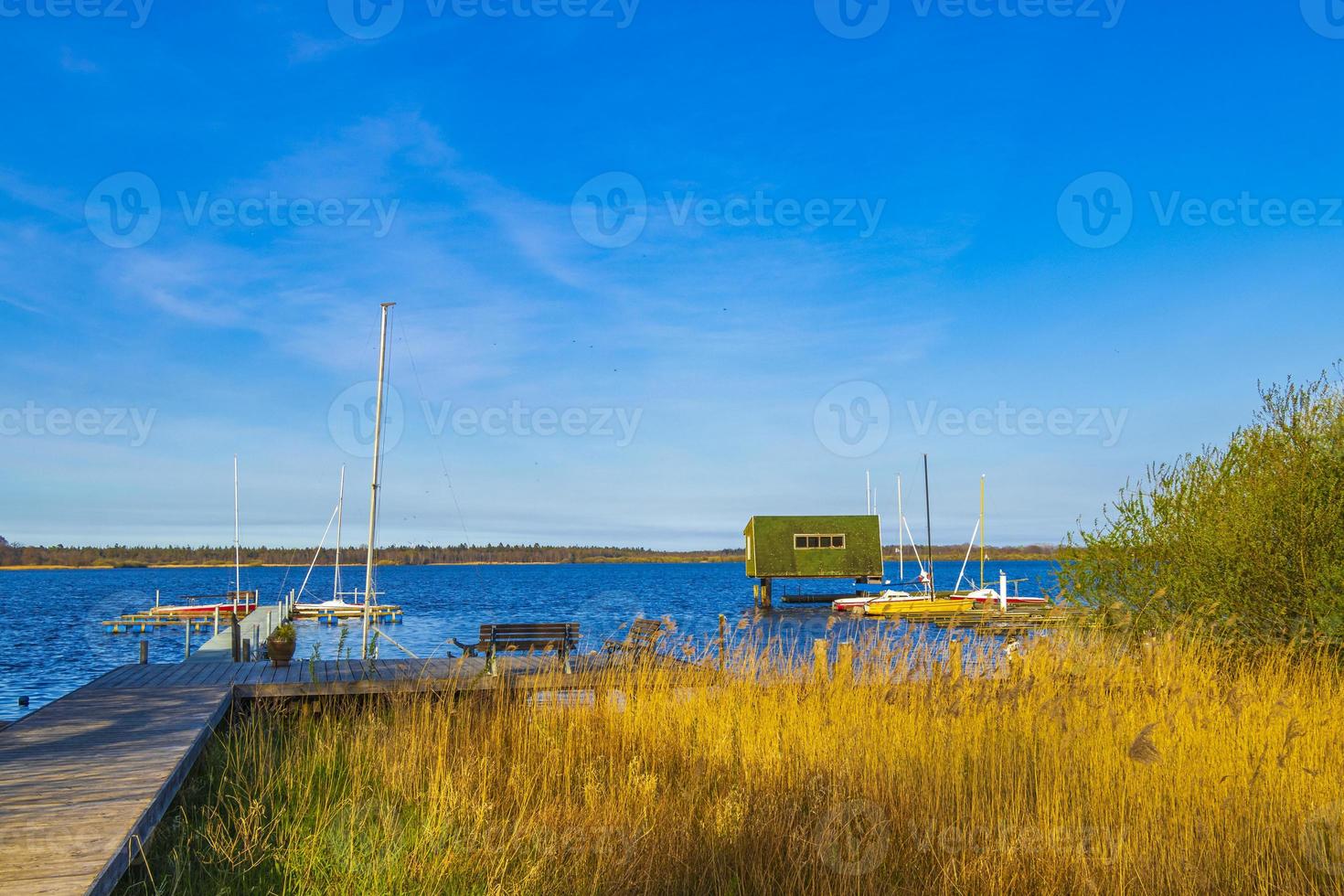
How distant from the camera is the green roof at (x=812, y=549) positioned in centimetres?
5159

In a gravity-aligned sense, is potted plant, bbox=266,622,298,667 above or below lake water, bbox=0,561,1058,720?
above

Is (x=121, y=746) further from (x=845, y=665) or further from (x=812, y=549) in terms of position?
(x=812, y=549)

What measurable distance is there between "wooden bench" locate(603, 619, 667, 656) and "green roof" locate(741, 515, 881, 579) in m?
41.2

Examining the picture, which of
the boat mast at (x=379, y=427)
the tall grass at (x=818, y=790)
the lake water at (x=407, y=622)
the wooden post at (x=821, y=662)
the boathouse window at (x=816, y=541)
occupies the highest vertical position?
the boat mast at (x=379, y=427)

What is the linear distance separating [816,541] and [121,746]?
47534 mm

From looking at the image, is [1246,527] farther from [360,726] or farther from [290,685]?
[290,685]

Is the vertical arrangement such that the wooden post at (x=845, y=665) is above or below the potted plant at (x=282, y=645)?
above

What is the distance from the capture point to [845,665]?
770cm

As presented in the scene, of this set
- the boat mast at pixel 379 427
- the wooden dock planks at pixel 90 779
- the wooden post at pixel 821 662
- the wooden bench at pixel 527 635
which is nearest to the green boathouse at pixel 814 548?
the boat mast at pixel 379 427

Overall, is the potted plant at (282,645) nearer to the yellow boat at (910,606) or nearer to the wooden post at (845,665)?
the wooden post at (845,665)

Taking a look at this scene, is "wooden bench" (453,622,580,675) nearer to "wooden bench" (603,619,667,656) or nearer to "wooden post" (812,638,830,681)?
"wooden bench" (603,619,667,656)

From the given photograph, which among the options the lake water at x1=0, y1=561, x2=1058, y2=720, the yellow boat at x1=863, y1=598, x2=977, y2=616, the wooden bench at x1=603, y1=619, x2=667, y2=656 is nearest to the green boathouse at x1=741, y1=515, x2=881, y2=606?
the lake water at x1=0, y1=561, x2=1058, y2=720

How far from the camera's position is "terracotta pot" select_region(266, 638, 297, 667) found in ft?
39.7

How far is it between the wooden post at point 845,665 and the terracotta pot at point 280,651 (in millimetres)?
7460
